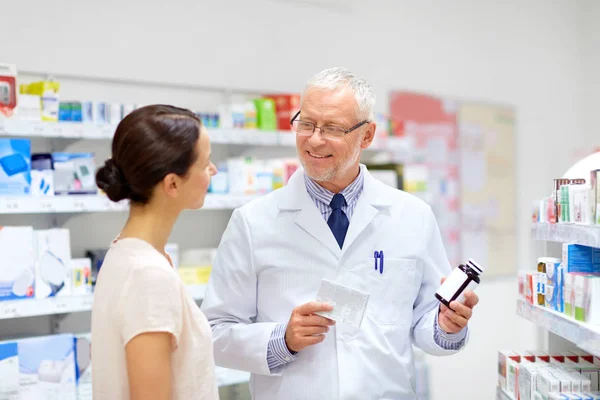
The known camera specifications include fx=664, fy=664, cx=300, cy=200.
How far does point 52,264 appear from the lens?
330 centimetres

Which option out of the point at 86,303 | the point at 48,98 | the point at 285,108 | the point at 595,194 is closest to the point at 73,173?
the point at 48,98

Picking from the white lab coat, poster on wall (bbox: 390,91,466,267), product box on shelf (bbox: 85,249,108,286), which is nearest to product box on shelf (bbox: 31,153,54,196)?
product box on shelf (bbox: 85,249,108,286)

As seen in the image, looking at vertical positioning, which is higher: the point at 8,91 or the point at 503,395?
the point at 8,91

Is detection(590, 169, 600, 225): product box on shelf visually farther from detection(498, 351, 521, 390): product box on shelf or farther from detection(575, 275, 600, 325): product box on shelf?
detection(498, 351, 521, 390): product box on shelf

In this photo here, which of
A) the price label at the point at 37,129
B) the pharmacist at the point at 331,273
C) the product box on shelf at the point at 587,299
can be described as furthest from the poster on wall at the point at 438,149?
the product box on shelf at the point at 587,299

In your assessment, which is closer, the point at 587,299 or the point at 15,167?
the point at 587,299

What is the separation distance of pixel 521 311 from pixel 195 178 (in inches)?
55.1

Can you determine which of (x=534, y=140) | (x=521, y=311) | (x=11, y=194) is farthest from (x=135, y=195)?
(x=534, y=140)

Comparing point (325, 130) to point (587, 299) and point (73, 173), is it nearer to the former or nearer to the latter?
point (587, 299)

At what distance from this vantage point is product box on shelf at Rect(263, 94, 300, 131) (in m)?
4.17

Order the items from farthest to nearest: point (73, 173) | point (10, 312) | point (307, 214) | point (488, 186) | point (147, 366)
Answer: point (488, 186) → point (73, 173) → point (10, 312) → point (307, 214) → point (147, 366)

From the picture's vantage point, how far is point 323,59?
5008 millimetres

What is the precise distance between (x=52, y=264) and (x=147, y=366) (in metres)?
2.08

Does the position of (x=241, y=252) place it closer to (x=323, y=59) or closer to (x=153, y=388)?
(x=153, y=388)
